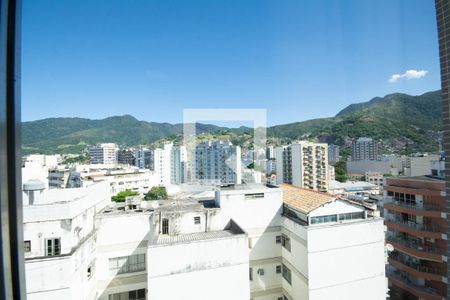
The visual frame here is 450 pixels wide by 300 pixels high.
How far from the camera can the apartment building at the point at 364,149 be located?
1.68m

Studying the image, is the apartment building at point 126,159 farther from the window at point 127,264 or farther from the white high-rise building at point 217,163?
the window at point 127,264

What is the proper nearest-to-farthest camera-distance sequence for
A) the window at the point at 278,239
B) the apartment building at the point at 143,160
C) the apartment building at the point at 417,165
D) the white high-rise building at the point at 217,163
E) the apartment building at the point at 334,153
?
the apartment building at the point at 417,165, the apartment building at the point at 334,153, the window at the point at 278,239, the white high-rise building at the point at 217,163, the apartment building at the point at 143,160

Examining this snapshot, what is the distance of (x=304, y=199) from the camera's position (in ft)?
13.0

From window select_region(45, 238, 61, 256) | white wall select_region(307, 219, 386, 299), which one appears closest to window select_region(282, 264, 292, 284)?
white wall select_region(307, 219, 386, 299)

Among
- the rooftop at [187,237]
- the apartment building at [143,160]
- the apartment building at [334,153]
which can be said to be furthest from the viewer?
the apartment building at [143,160]

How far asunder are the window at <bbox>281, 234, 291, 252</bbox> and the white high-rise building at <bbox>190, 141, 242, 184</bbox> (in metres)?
1.25

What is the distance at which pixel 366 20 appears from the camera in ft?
5.23

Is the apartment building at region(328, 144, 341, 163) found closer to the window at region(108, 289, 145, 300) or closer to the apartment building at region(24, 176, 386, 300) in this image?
the apartment building at region(24, 176, 386, 300)

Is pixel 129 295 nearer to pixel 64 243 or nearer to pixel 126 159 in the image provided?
pixel 64 243

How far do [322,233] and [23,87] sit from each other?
11.5 feet

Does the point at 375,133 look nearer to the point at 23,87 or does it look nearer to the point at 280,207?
the point at 23,87

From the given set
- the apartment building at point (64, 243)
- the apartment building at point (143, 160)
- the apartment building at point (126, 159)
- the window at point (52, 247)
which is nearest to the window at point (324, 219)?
the apartment building at point (64, 243)

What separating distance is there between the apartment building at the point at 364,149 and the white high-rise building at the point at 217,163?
8.05ft

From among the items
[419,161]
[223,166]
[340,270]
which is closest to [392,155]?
[419,161]
